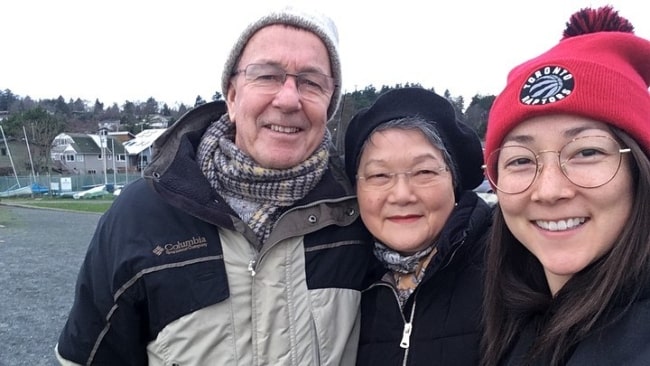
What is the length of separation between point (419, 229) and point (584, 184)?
3.04ft

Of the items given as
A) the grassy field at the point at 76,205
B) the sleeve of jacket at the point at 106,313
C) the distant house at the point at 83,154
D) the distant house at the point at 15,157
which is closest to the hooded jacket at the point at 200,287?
the sleeve of jacket at the point at 106,313

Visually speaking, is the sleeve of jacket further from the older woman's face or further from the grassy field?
the grassy field

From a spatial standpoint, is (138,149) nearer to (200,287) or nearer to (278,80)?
(278,80)

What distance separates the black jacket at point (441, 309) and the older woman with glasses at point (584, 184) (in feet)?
1.18

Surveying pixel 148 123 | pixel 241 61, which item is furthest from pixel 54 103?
pixel 241 61

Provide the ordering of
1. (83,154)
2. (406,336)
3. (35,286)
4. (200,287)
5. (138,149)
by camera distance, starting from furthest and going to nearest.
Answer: (83,154)
(138,149)
(35,286)
(406,336)
(200,287)

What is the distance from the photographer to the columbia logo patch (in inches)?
66.6

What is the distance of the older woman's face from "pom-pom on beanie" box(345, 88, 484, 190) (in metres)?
0.10

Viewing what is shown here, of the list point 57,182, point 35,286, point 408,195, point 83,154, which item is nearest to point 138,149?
point 83,154

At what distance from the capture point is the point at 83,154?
72.6 metres

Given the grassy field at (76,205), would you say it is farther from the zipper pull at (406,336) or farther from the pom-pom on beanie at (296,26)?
the zipper pull at (406,336)

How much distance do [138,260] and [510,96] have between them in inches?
61.3

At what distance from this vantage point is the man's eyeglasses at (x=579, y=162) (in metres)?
1.63

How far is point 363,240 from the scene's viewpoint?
8.47 ft
